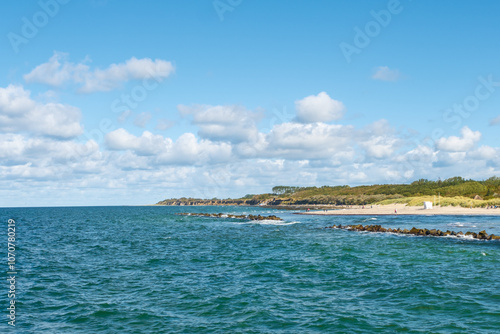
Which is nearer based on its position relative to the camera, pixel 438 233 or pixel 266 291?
pixel 266 291

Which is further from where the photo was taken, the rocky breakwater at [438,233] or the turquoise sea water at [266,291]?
the rocky breakwater at [438,233]

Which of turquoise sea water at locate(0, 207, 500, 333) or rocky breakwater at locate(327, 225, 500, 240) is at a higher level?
rocky breakwater at locate(327, 225, 500, 240)

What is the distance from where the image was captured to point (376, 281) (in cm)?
2719

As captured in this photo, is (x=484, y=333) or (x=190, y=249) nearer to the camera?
(x=484, y=333)

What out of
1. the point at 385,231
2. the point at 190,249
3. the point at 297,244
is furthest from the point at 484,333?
the point at 385,231

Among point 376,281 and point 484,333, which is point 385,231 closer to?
point 376,281

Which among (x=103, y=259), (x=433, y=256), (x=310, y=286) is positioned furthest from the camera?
(x=103, y=259)

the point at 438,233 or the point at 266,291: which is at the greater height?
the point at 438,233

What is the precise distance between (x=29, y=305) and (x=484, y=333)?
25.8m

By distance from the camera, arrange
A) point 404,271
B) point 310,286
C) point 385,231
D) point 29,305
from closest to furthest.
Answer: point 29,305 < point 310,286 < point 404,271 < point 385,231

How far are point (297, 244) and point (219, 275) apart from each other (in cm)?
2012

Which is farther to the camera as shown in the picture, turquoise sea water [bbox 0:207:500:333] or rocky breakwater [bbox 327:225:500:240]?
rocky breakwater [bbox 327:225:500:240]

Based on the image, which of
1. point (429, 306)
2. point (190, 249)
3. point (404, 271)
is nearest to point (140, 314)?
point (429, 306)

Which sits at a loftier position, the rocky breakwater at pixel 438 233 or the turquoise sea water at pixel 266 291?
the rocky breakwater at pixel 438 233
